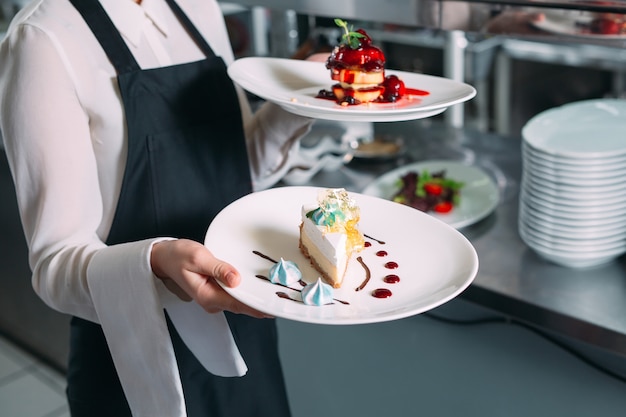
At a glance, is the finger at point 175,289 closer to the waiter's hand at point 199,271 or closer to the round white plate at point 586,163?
the waiter's hand at point 199,271

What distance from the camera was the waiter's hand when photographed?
1044mm

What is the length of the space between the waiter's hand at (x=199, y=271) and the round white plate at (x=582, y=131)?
0.77 meters

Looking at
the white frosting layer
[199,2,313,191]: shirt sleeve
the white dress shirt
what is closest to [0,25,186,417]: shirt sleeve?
the white dress shirt

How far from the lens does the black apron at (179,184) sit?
1357mm

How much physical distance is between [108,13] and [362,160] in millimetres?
1053

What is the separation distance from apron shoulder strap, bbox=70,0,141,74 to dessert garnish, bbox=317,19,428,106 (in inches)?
13.7

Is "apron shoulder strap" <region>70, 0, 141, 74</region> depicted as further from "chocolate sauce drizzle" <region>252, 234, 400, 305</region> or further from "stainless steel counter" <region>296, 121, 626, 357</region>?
"stainless steel counter" <region>296, 121, 626, 357</region>

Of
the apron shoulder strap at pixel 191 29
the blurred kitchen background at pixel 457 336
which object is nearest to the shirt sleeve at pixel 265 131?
the apron shoulder strap at pixel 191 29

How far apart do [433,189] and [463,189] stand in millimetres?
122

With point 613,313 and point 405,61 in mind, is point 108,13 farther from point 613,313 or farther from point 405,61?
point 405,61

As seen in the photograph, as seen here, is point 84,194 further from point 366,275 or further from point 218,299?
point 366,275

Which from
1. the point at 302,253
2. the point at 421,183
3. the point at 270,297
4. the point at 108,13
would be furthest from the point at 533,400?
the point at 108,13

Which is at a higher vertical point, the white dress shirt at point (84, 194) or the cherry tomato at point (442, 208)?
the white dress shirt at point (84, 194)

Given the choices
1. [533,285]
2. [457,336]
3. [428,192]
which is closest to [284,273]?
[533,285]
